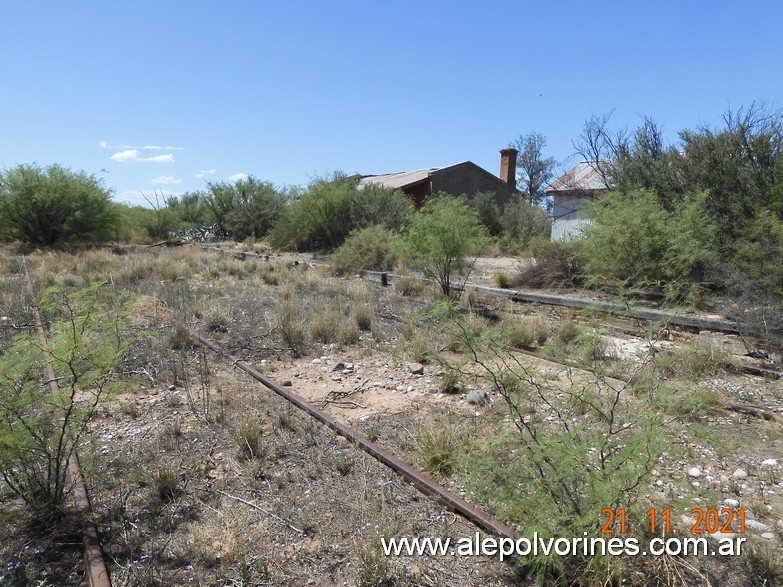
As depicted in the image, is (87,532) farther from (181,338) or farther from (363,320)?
(363,320)

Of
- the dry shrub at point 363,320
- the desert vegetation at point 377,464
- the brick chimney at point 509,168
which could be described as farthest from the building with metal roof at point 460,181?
the desert vegetation at point 377,464

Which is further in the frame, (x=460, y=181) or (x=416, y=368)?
(x=460, y=181)

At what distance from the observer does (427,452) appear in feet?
15.4

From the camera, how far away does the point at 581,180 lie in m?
26.4

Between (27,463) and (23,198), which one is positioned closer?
(27,463)

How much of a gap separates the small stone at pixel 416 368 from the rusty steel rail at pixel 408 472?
1885mm

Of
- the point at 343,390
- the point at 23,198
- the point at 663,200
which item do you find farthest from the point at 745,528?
the point at 23,198

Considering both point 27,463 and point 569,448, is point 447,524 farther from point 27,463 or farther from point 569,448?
point 27,463

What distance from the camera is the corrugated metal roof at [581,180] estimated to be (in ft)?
81.6

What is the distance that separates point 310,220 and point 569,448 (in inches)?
1070

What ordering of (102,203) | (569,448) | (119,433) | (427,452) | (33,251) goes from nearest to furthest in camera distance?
(569,448) < (427,452) < (119,433) < (33,251) < (102,203)

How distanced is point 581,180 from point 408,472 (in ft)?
81.7

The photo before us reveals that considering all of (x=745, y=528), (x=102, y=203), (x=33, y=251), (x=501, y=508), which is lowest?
(x=745, y=528)

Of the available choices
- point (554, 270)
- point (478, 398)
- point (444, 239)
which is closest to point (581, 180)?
point (554, 270)
